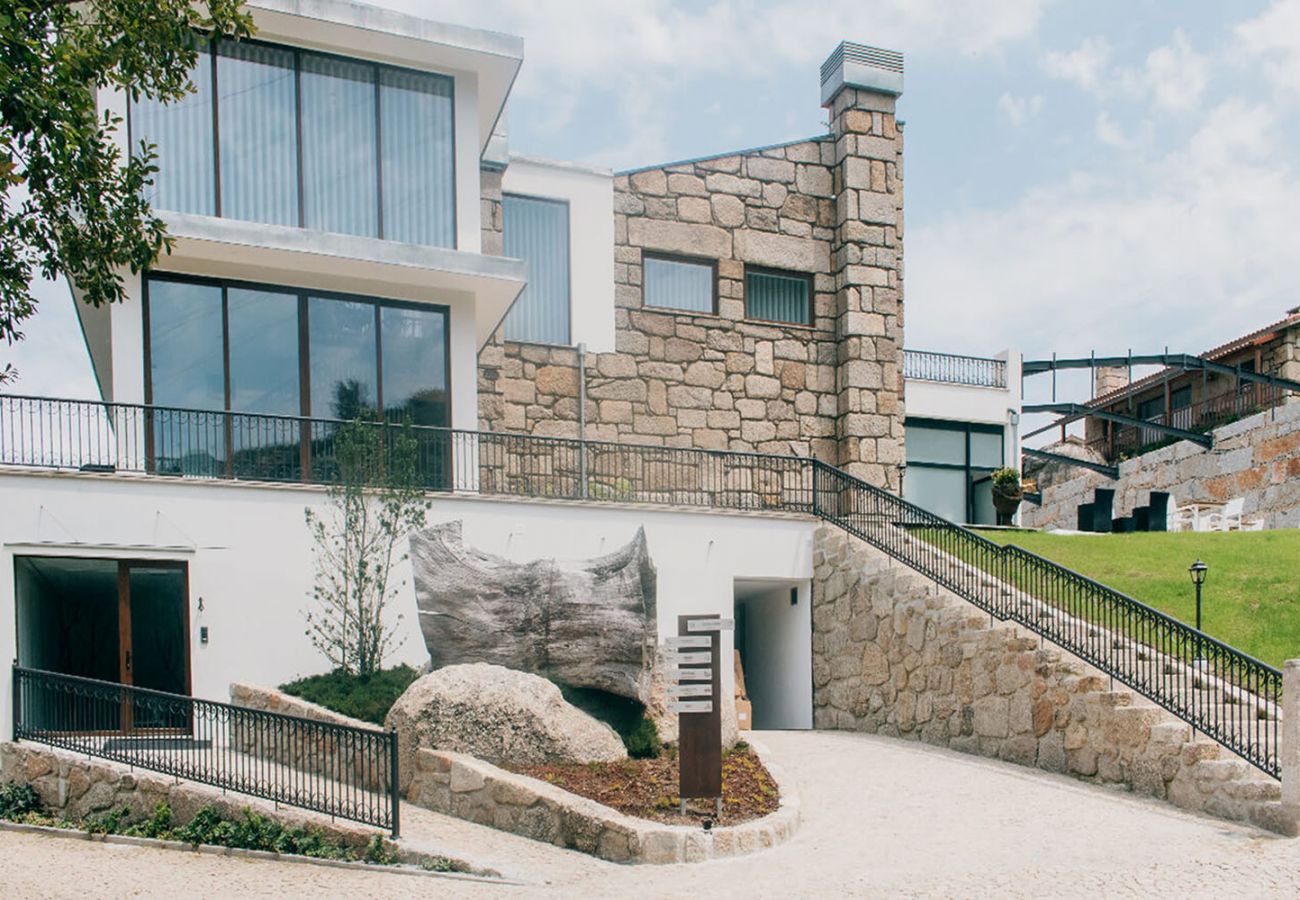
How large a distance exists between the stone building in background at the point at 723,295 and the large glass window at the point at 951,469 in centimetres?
333

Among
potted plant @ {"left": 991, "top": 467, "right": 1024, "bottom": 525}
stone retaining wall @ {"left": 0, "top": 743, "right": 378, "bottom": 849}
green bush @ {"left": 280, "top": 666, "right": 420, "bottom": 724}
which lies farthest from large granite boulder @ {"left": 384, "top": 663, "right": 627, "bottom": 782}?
potted plant @ {"left": 991, "top": 467, "right": 1024, "bottom": 525}

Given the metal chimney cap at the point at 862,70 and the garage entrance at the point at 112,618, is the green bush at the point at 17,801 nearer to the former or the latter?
the garage entrance at the point at 112,618

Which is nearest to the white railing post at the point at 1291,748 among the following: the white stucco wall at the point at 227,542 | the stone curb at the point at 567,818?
the stone curb at the point at 567,818

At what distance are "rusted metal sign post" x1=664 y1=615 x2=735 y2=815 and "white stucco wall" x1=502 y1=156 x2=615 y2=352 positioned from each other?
10671 millimetres

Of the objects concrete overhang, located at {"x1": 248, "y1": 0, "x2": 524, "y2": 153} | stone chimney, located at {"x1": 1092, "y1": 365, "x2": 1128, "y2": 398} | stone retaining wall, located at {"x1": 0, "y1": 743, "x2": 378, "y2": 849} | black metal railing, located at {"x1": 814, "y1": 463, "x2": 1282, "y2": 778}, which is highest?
concrete overhang, located at {"x1": 248, "y1": 0, "x2": 524, "y2": 153}

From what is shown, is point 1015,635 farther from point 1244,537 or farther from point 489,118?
point 489,118

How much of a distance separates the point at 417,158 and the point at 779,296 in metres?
7.96

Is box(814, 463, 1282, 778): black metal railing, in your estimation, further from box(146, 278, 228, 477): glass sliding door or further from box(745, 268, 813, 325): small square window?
box(146, 278, 228, 477): glass sliding door

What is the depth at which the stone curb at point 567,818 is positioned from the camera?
37.5 ft

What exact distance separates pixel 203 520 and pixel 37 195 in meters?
5.91

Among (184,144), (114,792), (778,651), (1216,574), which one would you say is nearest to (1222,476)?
(1216,574)

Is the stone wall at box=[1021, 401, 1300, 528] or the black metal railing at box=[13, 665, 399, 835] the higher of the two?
the stone wall at box=[1021, 401, 1300, 528]

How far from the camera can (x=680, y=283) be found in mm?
23844

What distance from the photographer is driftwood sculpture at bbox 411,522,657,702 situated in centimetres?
1483
